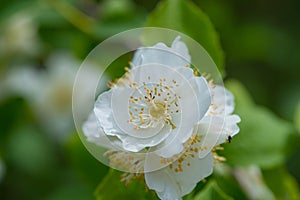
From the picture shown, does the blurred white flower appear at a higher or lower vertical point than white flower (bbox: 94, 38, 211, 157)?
lower

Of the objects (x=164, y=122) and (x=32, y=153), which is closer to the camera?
(x=164, y=122)

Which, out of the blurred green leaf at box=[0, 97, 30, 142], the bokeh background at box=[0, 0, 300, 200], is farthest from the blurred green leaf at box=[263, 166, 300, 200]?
the blurred green leaf at box=[0, 97, 30, 142]

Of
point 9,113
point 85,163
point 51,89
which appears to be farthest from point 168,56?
point 51,89

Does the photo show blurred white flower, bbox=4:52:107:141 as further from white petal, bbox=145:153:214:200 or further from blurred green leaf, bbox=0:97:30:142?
white petal, bbox=145:153:214:200

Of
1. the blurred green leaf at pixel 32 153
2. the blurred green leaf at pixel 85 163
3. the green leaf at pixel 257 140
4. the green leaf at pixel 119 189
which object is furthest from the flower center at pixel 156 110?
the blurred green leaf at pixel 32 153

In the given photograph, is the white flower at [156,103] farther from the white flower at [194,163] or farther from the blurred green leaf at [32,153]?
the blurred green leaf at [32,153]

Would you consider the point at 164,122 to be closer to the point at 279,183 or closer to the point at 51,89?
the point at 279,183
